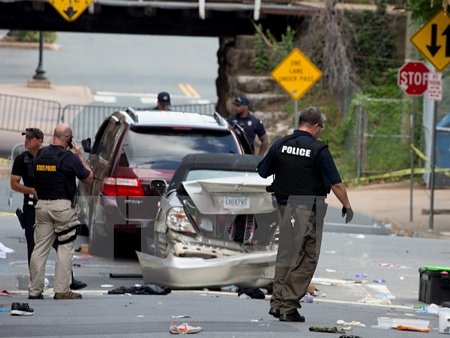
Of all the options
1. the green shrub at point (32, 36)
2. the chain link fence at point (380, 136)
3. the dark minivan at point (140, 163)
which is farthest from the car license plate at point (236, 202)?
the green shrub at point (32, 36)

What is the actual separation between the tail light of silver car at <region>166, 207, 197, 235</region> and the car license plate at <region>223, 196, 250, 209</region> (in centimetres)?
44

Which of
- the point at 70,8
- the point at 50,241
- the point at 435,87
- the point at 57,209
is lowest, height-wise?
the point at 50,241

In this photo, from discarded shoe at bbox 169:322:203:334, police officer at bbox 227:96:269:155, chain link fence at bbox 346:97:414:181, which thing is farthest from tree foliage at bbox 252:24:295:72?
discarded shoe at bbox 169:322:203:334

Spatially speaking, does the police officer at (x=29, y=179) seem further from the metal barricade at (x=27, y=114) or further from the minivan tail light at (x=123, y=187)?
the metal barricade at (x=27, y=114)

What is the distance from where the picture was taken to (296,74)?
25.3 m

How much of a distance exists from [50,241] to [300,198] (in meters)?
2.95

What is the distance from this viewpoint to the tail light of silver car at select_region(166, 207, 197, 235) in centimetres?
1297

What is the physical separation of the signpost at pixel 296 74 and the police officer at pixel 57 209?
43.1 ft

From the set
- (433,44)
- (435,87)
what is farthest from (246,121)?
(435,87)

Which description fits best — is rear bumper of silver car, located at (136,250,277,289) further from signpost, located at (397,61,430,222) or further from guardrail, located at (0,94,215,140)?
guardrail, located at (0,94,215,140)

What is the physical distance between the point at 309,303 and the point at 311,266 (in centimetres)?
221

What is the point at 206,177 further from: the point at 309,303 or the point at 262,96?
the point at 262,96

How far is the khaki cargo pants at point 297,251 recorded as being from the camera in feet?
35.0

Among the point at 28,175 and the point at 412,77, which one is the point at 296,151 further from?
the point at 412,77
